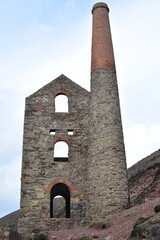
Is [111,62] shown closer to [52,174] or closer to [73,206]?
[52,174]

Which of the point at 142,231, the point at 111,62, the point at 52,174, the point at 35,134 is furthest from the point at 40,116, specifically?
the point at 142,231

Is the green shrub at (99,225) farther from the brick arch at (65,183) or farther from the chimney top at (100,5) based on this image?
the chimney top at (100,5)

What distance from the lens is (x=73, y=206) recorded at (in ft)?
58.9

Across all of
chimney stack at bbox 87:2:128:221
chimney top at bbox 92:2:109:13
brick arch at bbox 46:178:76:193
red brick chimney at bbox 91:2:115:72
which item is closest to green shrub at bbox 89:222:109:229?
chimney stack at bbox 87:2:128:221

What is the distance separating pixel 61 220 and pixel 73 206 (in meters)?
0.99

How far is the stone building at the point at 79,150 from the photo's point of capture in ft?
56.4

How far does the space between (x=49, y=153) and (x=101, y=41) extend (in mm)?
7848

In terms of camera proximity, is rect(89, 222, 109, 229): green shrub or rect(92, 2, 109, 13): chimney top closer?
rect(89, 222, 109, 229): green shrub

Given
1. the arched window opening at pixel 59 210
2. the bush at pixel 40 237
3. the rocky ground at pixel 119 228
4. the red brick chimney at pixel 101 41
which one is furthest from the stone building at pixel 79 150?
the arched window opening at pixel 59 210

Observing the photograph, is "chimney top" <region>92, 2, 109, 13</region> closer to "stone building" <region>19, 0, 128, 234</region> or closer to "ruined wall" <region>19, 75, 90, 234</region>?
"stone building" <region>19, 0, 128, 234</region>

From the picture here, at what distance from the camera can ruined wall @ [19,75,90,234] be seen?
1761cm

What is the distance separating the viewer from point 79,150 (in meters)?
19.2

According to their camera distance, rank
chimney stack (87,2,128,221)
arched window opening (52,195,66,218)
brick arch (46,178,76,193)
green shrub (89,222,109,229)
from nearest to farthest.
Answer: green shrub (89,222,109,229)
chimney stack (87,2,128,221)
brick arch (46,178,76,193)
arched window opening (52,195,66,218)

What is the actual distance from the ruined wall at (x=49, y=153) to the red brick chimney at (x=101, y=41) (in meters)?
2.17
